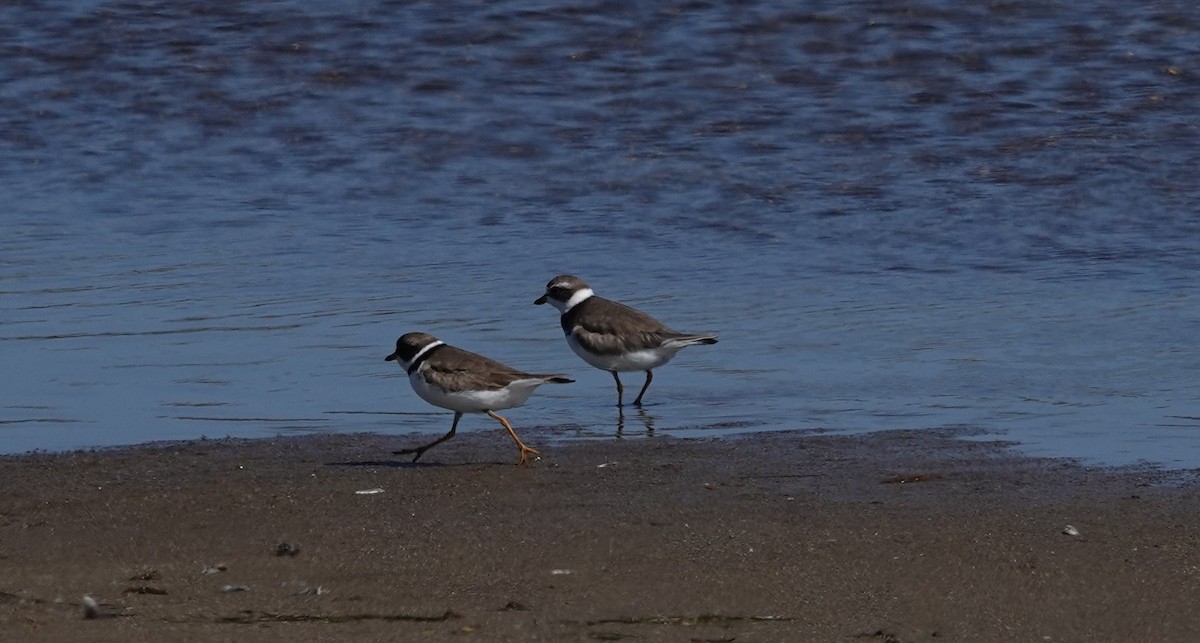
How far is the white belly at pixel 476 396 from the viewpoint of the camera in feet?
26.6

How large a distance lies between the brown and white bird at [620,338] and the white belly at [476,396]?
3.90ft

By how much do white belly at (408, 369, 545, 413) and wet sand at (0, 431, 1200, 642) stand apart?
0.24 meters

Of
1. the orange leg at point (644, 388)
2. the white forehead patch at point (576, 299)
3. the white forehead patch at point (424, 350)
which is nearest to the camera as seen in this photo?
the white forehead patch at point (424, 350)

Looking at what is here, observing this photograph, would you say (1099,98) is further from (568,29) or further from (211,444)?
(211,444)

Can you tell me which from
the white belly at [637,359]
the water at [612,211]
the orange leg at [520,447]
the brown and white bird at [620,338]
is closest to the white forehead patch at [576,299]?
the brown and white bird at [620,338]

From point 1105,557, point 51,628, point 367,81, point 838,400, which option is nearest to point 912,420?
point 838,400

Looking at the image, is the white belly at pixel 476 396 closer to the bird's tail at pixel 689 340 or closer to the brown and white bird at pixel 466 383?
the brown and white bird at pixel 466 383

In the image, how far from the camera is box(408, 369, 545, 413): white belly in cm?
810

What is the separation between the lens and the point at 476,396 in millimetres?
8070

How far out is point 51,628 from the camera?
566 cm

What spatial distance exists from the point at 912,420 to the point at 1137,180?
18.0 feet

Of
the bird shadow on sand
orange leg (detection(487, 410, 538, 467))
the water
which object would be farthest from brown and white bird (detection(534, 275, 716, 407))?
the bird shadow on sand

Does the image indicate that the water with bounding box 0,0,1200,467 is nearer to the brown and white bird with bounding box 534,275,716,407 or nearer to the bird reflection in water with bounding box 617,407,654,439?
the bird reflection in water with bounding box 617,407,654,439

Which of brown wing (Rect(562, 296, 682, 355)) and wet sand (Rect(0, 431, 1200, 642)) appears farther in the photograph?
brown wing (Rect(562, 296, 682, 355))
